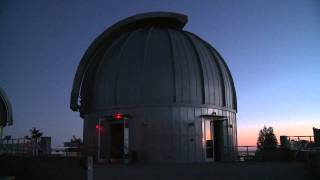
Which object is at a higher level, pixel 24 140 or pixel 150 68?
pixel 150 68

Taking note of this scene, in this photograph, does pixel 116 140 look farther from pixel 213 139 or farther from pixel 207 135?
pixel 213 139

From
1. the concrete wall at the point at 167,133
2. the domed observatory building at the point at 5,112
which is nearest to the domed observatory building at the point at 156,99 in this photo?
the concrete wall at the point at 167,133

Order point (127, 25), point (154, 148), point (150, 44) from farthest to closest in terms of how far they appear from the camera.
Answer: point (127, 25)
point (150, 44)
point (154, 148)

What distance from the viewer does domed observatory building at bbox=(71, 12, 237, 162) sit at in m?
19.2

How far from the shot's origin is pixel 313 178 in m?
11.7

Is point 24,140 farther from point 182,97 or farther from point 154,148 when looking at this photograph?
point 182,97

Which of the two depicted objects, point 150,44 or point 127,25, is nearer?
point 150,44

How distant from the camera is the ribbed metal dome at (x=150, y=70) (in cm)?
1956

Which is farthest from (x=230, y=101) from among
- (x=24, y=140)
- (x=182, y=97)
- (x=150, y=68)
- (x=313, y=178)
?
(x=24, y=140)

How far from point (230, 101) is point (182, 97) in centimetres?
398

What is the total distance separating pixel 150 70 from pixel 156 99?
1.61 m

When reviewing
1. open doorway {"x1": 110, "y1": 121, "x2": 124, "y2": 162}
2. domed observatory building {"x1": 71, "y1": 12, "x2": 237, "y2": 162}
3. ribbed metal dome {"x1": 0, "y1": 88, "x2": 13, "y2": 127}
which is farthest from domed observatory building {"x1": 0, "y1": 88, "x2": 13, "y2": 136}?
open doorway {"x1": 110, "y1": 121, "x2": 124, "y2": 162}

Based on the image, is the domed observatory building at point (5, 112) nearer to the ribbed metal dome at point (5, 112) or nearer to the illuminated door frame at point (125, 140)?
the ribbed metal dome at point (5, 112)

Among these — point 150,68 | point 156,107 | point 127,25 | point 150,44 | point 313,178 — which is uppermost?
point 127,25
